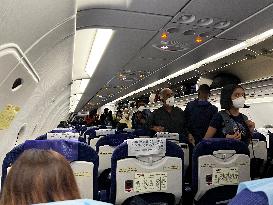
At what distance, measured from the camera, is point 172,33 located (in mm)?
6402

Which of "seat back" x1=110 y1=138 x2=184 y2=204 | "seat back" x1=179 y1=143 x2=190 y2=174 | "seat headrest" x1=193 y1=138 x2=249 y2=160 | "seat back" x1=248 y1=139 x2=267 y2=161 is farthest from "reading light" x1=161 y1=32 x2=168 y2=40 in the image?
"seat back" x1=110 y1=138 x2=184 y2=204

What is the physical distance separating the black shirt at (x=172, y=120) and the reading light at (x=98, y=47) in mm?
1667

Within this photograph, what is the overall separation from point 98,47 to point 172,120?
2756 mm

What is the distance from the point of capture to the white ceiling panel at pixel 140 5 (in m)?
4.82

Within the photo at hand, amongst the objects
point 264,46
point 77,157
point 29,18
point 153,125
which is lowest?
point 77,157

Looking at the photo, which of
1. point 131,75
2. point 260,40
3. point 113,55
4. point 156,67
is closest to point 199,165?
point 260,40

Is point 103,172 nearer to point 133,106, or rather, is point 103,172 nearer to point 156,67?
point 156,67

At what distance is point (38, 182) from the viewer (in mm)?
1315

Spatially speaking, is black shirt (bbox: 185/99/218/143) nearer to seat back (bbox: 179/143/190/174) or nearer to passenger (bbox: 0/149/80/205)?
seat back (bbox: 179/143/190/174)

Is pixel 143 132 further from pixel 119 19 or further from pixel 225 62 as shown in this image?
pixel 225 62

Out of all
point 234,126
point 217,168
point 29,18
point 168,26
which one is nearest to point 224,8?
point 168,26

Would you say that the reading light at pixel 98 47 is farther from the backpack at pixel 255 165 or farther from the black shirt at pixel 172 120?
the backpack at pixel 255 165

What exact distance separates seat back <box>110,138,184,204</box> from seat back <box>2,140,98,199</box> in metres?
0.19

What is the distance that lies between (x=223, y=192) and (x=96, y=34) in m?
4.83
